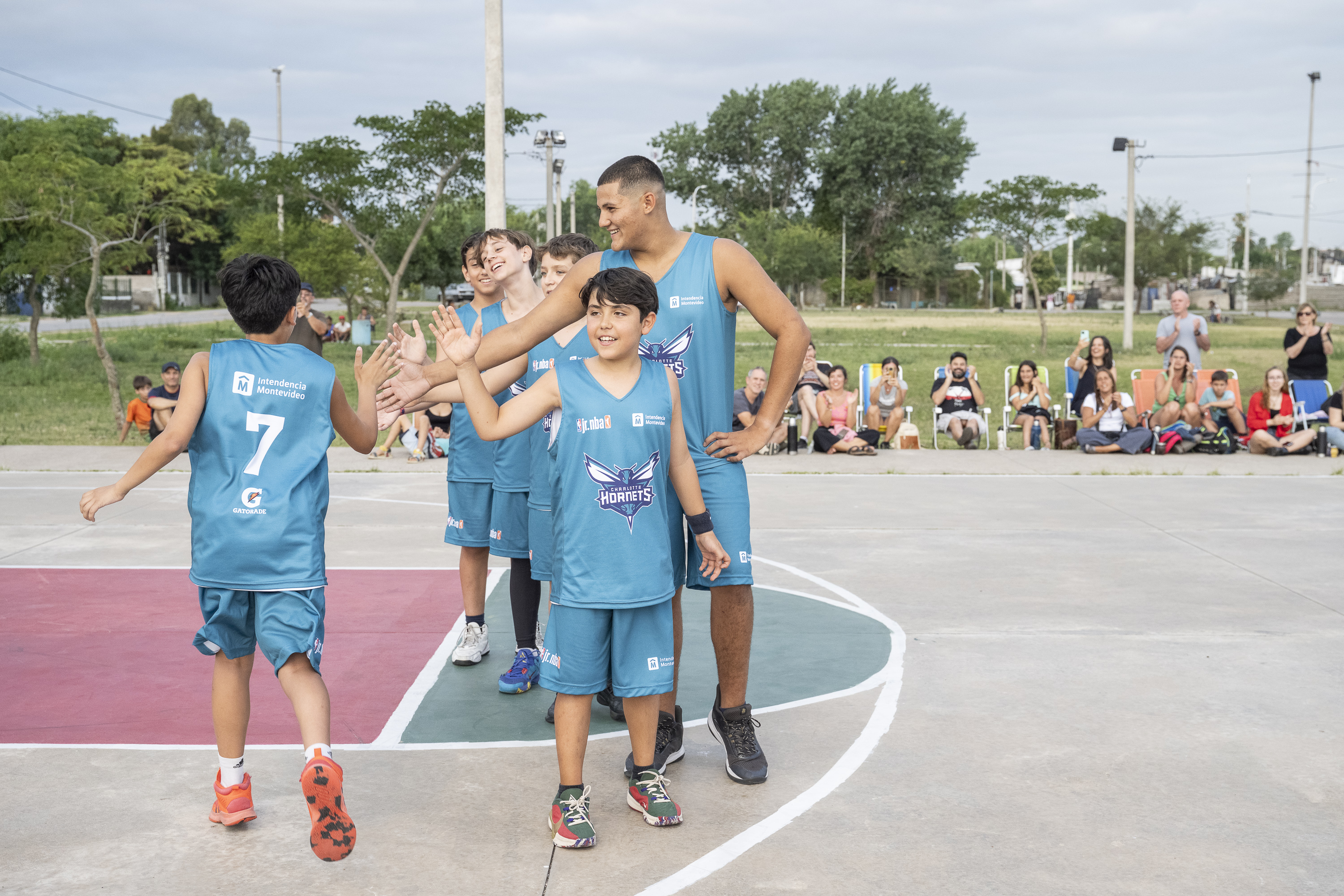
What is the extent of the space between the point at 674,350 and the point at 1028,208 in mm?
33038

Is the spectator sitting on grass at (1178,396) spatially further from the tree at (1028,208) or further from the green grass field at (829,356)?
the tree at (1028,208)

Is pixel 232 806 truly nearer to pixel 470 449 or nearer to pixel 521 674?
pixel 521 674

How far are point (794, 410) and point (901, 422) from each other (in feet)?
4.45

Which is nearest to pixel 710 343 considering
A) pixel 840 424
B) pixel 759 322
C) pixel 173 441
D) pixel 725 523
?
pixel 759 322

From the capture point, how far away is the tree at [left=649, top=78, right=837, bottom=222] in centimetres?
8838

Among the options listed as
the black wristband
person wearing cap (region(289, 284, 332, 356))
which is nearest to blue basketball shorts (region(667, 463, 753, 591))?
the black wristband

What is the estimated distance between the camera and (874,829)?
12.7ft

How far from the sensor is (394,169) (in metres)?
31.2

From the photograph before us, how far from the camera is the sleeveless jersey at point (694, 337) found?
422 centimetres

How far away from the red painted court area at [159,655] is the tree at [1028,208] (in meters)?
29.7

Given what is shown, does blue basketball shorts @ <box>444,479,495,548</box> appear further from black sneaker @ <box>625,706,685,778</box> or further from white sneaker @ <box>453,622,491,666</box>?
black sneaker @ <box>625,706,685,778</box>

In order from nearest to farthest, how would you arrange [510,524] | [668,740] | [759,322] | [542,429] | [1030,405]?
[759,322] < [668,740] < [542,429] < [510,524] < [1030,405]

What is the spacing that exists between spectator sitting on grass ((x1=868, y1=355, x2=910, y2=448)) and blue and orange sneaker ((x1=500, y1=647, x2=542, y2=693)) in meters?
9.71

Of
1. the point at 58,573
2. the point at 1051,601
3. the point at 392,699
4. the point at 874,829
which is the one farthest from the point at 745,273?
the point at 58,573
